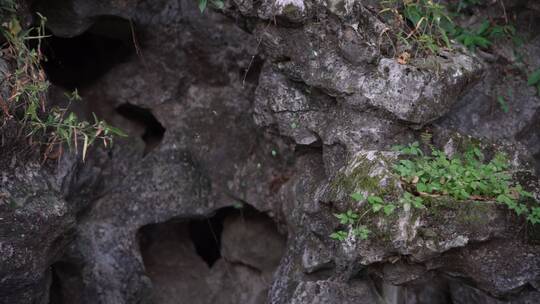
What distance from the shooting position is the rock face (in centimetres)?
288

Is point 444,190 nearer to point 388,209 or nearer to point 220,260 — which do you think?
point 388,209

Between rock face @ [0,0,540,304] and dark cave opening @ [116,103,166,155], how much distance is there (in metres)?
0.01

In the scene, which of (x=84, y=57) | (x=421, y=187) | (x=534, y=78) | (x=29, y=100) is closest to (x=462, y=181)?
(x=421, y=187)

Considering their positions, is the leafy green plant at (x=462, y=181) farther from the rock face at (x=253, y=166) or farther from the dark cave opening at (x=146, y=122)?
the dark cave opening at (x=146, y=122)

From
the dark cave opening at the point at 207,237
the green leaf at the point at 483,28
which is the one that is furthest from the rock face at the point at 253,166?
the green leaf at the point at 483,28

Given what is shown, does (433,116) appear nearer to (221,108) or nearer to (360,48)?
(360,48)

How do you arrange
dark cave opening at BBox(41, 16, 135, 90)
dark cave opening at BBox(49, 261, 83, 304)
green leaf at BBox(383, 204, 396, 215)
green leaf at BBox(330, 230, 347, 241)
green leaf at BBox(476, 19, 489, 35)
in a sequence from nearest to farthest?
green leaf at BBox(383, 204, 396, 215)
green leaf at BBox(330, 230, 347, 241)
dark cave opening at BBox(49, 261, 83, 304)
green leaf at BBox(476, 19, 489, 35)
dark cave opening at BBox(41, 16, 135, 90)

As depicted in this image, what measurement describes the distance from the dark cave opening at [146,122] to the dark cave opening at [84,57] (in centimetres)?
30

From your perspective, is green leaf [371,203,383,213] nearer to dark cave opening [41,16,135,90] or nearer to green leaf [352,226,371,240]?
green leaf [352,226,371,240]

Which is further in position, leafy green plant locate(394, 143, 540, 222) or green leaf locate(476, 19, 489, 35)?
green leaf locate(476, 19, 489, 35)

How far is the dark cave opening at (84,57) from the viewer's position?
418cm

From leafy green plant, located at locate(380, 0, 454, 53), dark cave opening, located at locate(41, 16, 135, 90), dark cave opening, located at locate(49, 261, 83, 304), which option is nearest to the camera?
leafy green plant, located at locate(380, 0, 454, 53)

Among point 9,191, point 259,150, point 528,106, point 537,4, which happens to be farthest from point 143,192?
point 537,4

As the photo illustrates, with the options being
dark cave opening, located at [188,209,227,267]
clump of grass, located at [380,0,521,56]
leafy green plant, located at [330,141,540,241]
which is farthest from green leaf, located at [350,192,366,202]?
dark cave opening, located at [188,209,227,267]
